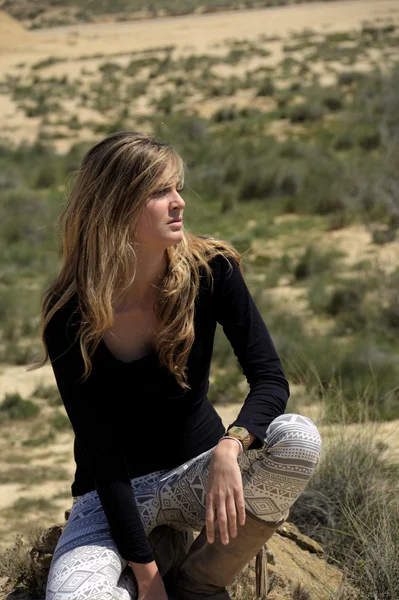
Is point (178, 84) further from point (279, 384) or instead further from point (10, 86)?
point (279, 384)

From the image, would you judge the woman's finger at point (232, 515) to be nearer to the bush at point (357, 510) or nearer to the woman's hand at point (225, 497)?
the woman's hand at point (225, 497)

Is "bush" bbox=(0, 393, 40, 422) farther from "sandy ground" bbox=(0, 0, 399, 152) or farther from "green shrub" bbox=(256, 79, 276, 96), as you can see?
"green shrub" bbox=(256, 79, 276, 96)

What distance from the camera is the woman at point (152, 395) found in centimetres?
244

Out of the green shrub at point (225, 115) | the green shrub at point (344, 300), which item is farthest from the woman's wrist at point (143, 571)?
the green shrub at point (225, 115)

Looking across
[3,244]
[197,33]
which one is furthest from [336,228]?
[197,33]

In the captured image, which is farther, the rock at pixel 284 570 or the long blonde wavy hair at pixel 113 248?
the rock at pixel 284 570

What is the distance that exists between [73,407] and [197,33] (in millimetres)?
45260

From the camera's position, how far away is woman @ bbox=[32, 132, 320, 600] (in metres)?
2.44

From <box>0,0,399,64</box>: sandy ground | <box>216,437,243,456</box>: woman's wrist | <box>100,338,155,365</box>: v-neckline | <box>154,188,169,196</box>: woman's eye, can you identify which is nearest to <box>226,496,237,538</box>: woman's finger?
<box>216,437,243,456</box>: woman's wrist

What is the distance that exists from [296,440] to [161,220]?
0.74m

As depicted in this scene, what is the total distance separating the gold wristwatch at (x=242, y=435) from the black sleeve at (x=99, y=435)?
0.33 m

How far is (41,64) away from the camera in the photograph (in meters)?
35.6

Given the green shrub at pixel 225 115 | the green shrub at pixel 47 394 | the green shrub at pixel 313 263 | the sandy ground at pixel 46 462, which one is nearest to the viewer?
the sandy ground at pixel 46 462

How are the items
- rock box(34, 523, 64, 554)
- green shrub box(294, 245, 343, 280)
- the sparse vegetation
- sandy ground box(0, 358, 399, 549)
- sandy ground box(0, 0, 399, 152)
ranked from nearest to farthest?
rock box(34, 523, 64, 554) → the sparse vegetation → sandy ground box(0, 358, 399, 549) → green shrub box(294, 245, 343, 280) → sandy ground box(0, 0, 399, 152)
